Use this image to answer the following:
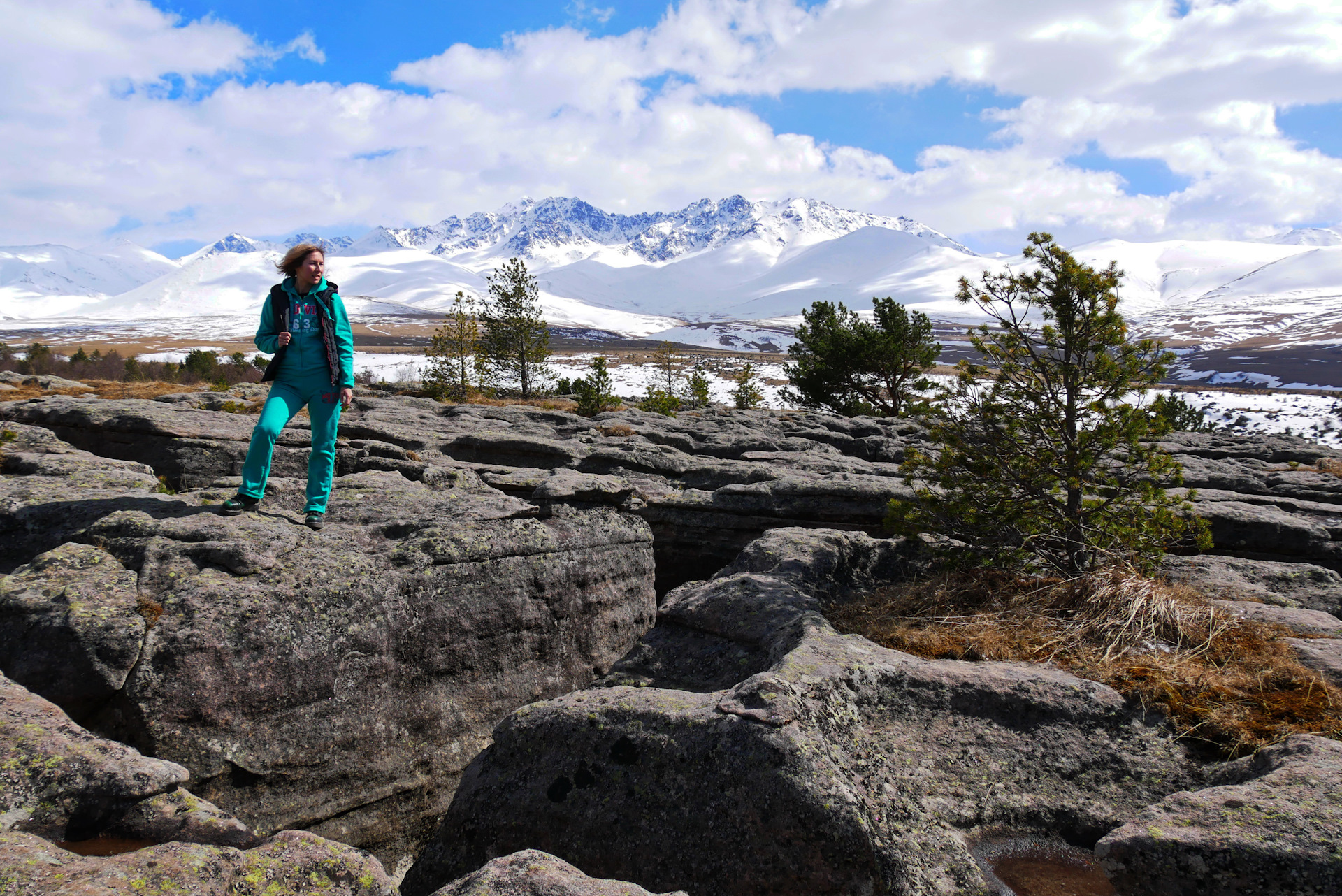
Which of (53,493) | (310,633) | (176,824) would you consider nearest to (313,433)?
(310,633)

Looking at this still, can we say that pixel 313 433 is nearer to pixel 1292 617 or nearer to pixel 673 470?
pixel 673 470

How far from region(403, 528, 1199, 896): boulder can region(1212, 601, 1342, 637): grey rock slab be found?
2707mm

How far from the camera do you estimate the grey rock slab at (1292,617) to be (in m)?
7.24

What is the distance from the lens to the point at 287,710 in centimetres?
668

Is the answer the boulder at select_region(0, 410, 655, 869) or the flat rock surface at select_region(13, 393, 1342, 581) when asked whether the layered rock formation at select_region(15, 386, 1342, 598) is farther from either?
the boulder at select_region(0, 410, 655, 869)

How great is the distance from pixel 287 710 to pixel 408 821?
1712 millimetres

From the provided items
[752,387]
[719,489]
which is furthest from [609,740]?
[752,387]

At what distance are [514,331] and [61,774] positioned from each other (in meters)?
49.2

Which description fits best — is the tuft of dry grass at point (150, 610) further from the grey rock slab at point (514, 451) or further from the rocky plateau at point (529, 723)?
the grey rock slab at point (514, 451)

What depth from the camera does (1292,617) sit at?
7.61 m

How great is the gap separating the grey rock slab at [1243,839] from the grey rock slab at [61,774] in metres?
6.45

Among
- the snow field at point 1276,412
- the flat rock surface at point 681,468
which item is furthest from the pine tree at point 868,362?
the snow field at point 1276,412

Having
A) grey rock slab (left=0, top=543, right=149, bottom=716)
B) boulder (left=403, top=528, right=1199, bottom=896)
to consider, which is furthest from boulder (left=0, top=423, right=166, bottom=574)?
boulder (left=403, top=528, right=1199, bottom=896)

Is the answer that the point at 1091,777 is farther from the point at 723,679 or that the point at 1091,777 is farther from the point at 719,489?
the point at 719,489
